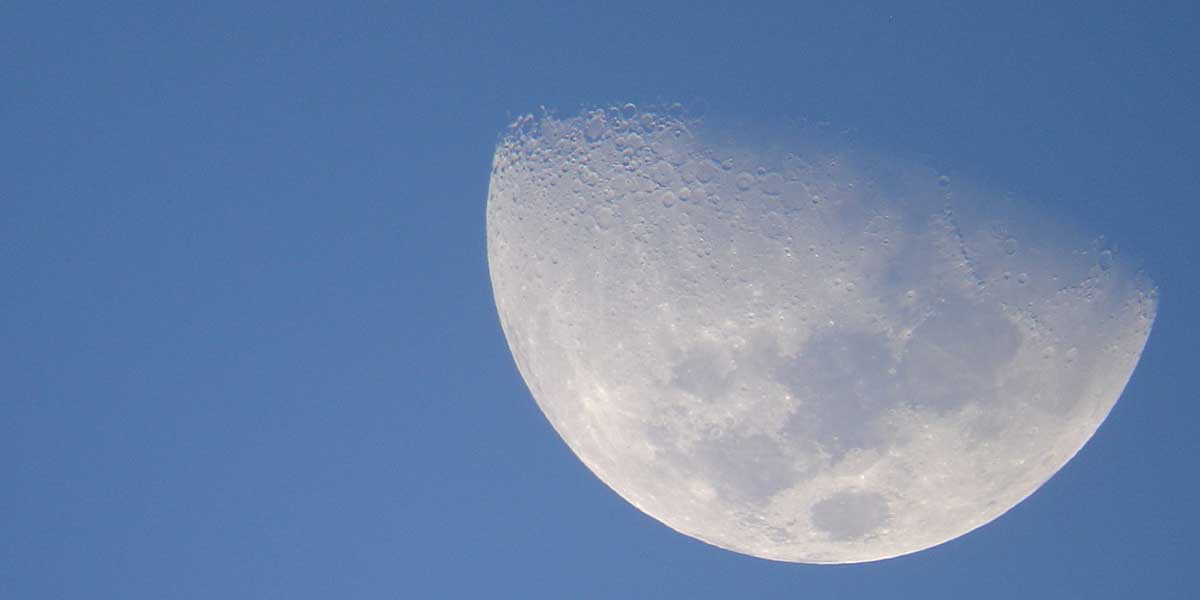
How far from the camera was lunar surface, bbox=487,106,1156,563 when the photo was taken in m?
5.39

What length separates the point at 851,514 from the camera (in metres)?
6.55

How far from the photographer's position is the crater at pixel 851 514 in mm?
6422

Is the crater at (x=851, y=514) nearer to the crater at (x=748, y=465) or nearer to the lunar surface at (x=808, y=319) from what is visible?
the lunar surface at (x=808, y=319)

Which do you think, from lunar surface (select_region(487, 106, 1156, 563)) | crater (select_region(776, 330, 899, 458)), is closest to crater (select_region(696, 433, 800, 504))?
lunar surface (select_region(487, 106, 1156, 563))

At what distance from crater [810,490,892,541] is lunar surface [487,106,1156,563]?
20mm

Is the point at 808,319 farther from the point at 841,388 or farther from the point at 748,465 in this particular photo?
the point at 748,465

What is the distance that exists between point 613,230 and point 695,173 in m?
0.62

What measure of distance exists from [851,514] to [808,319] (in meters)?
1.80

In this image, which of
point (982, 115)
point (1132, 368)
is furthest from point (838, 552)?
point (982, 115)

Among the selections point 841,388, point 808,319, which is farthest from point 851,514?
point 808,319

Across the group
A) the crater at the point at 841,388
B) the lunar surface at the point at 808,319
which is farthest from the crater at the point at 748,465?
the crater at the point at 841,388

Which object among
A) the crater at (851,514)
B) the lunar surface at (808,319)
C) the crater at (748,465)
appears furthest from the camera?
the crater at (851,514)

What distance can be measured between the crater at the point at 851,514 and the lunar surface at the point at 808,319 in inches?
0.8

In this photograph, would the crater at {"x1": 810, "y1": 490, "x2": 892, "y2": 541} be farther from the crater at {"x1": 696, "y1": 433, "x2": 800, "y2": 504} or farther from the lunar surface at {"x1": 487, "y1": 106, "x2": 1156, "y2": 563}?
the crater at {"x1": 696, "y1": 433, "x2": 800, "y2": 504}
